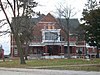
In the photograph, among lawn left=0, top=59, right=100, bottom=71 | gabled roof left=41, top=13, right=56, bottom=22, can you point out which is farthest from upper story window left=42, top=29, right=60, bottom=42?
lawn left=0, top=59, right=100, bottom=71

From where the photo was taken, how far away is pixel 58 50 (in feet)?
314

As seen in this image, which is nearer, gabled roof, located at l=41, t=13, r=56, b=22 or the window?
the window

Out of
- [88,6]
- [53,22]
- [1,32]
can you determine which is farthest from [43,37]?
[1,32]

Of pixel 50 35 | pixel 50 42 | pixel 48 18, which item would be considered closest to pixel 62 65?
pixel 50 42

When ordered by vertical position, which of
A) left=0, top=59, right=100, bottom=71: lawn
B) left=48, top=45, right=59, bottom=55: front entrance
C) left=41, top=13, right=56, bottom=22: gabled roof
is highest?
left=41, top=13, right=56, bottom=22: gabled roof

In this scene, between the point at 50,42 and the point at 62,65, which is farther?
the point at 50,42

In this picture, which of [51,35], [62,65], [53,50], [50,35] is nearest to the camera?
[62,65]

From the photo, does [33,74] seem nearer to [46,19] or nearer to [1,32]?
[1,32]

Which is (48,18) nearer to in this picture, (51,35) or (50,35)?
(50,35)

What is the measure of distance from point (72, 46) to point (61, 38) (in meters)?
4.01

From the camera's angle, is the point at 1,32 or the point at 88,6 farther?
the point at 88,6

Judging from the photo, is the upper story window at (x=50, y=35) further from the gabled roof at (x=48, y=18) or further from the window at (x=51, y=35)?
the gabled roof at (x=48, y=18)

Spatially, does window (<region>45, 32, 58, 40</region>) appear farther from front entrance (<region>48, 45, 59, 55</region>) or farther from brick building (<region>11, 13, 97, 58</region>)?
front entrance (<region>48, 45, 59, 55</region>)

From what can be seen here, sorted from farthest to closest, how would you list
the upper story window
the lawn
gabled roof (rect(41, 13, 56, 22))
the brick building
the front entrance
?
gabled roof (rect(41, 13, 56, 22)) < the upper story window < the front entrance < the brick building < the lawn
